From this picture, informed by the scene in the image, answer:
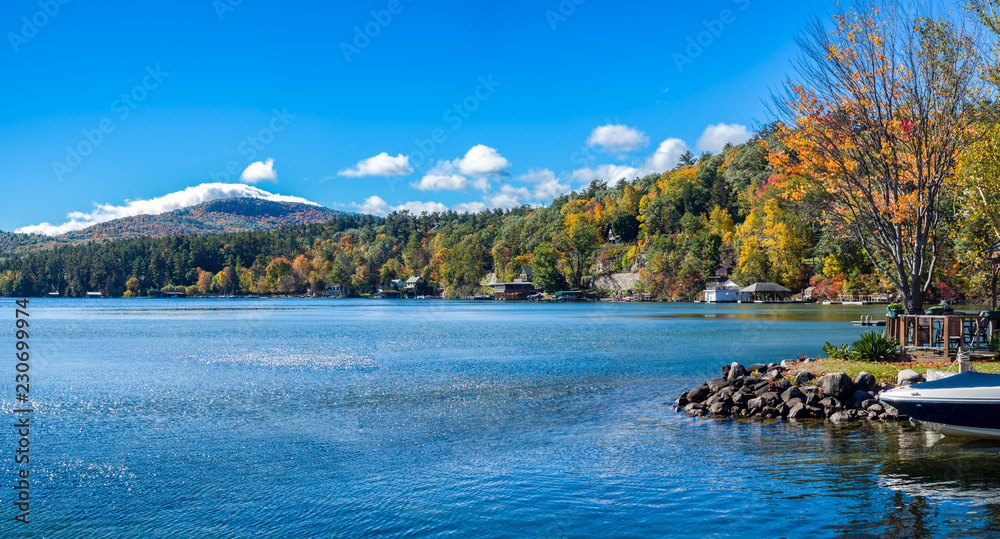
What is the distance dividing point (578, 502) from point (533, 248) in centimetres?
17071

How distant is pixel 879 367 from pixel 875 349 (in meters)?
1.37

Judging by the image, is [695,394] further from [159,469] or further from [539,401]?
[159,469]

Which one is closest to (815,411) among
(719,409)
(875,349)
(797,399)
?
(797,399)

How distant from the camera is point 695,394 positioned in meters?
20.0

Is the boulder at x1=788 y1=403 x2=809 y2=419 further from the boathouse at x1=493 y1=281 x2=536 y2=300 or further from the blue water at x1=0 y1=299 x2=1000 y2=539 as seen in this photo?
the boathouse at x1=493 y1=281 x2=536 y2=300

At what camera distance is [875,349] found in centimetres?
2120

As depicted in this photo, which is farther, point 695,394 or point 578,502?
point 695,394

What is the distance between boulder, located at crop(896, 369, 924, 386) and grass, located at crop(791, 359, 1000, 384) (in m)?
0.55

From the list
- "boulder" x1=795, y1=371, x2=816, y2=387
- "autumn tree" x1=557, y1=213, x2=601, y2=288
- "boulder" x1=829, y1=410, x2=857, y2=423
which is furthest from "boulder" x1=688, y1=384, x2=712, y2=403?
"autumn tree" x1=557, y1=213, x2=601, y2=288

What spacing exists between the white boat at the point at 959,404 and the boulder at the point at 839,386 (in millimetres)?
2945

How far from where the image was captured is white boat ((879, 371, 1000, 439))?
1410 cm

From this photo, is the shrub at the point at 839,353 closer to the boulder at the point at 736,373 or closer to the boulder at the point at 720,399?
the boulder at the point at 736,373

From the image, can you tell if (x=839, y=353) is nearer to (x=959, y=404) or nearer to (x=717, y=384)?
(x=717, y=384)

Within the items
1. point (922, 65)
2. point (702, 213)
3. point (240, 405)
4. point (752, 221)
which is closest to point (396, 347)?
point (240, 405)
